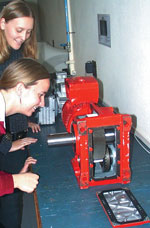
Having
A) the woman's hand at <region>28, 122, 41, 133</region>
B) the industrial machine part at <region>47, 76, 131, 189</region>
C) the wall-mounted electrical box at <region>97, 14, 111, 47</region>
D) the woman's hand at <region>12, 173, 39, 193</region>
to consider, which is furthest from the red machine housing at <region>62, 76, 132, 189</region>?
the wall-mounted electrical box at <region>97, 14, 111, 47</region>

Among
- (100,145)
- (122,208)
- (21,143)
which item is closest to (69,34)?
(21,143)

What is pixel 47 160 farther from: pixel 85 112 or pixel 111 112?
pixel 111 112

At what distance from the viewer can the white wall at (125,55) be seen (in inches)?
48.1

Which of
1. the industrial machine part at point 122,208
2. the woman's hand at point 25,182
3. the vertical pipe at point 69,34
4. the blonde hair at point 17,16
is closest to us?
the industrial machine part at point 122,208

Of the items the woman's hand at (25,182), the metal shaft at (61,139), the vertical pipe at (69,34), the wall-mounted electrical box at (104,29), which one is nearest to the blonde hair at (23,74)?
the metal shaft at (61,139)

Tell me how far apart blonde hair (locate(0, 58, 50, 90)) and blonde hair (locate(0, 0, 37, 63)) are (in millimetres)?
424

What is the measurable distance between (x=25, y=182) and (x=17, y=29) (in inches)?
30.7

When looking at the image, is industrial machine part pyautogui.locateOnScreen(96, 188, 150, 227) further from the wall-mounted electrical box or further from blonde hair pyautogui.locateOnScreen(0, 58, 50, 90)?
the wall-mounted electrical box

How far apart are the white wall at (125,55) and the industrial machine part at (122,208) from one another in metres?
0.42

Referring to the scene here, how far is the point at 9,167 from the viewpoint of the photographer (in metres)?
1.32

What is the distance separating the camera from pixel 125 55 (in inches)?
56.1

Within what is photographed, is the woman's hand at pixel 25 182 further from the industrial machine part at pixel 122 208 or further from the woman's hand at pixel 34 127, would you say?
the woman's hand at pixel 34 127

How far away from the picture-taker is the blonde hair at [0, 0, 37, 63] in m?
1.33

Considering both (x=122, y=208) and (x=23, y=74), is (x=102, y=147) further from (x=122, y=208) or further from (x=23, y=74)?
(x=23, y=74)
